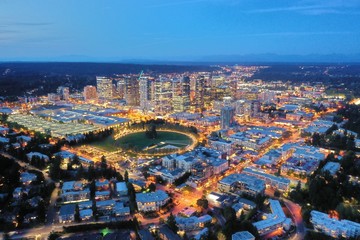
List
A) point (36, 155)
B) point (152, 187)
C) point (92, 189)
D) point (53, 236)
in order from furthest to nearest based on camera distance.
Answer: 1. point (36, 155)
2. point (152, 187)
3. point (92, 189)
4. point (53, 236)

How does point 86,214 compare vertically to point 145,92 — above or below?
below

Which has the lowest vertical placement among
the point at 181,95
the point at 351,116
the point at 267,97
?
the point at 351,116

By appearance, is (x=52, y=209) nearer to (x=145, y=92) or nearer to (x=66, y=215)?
(x=66, y=215)

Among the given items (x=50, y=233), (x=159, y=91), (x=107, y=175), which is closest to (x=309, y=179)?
(x=107, y=175)

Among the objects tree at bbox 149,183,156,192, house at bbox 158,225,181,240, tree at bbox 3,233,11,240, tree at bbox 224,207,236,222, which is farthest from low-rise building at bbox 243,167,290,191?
tree at bbox 3,233,11,240

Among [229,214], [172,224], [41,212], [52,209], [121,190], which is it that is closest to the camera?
[172,224]

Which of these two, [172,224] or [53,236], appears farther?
[172,224]

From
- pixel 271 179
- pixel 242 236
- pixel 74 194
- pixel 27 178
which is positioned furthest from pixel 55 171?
pixel 271 179
